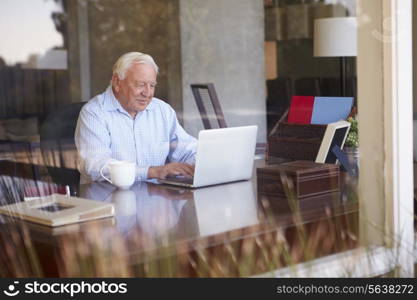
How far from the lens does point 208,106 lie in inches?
227

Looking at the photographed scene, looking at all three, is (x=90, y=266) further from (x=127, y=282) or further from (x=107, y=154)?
(x=107, y=154)

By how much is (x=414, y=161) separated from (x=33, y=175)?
196 cm

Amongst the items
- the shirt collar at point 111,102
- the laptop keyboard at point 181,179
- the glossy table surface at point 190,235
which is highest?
the shirt collar at point 111,102

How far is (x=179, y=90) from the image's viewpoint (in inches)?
258

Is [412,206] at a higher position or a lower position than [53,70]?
lower

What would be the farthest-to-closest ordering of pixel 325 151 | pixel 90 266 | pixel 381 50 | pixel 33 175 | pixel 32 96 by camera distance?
pixel 32 96 → pixel 33 175 → pixel 325 151 → pixel 381 50 → pixel 90 266

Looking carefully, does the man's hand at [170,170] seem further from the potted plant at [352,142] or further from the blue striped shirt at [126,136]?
the potted plant at [352,142]

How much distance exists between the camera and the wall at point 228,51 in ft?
20.3

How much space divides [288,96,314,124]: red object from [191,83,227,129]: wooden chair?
1.42 metres

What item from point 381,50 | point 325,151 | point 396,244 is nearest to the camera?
point 396,244

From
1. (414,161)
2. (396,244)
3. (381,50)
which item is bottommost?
(396,244)

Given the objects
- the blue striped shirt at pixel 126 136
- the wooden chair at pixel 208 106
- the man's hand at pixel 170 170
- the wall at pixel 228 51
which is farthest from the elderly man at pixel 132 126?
the wall at pixel 228 51

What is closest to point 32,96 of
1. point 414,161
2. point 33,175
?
point 33,175

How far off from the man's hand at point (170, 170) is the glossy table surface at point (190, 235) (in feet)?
0.60
